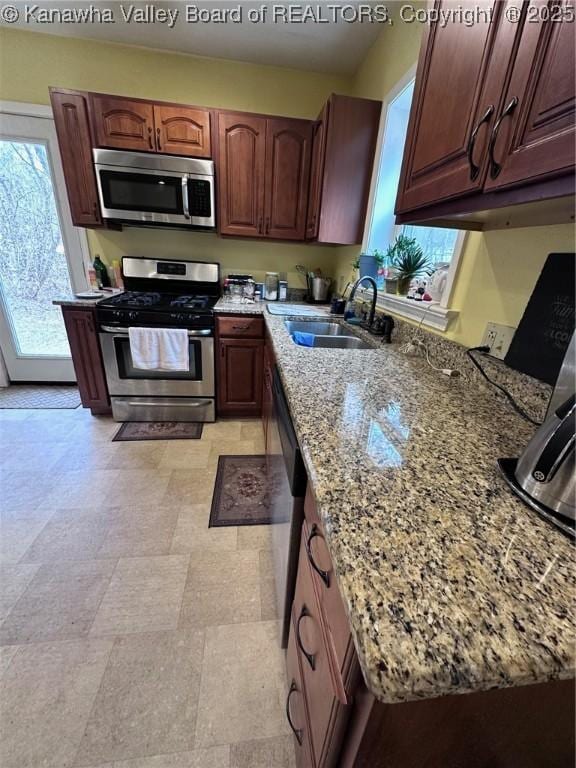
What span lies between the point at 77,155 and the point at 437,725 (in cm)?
316

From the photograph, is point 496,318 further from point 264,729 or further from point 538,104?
point 264,729

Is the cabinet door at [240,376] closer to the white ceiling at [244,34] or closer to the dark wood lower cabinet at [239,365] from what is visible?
the dark wood lower cabinet at [239,365]

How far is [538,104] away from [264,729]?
1.66 meters

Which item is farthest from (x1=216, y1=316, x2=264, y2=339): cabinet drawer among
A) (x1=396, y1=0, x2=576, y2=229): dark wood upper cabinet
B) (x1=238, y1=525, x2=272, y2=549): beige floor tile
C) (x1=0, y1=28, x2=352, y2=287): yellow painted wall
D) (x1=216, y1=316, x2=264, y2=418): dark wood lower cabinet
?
(x1=396, y1=0, x2=576, y2=229): dark wood upper cabinet

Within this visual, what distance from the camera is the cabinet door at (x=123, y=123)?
2039mm

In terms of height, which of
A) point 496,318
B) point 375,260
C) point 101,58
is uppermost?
point 101,58

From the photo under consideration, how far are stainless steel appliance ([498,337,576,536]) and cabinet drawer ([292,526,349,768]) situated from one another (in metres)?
0.44

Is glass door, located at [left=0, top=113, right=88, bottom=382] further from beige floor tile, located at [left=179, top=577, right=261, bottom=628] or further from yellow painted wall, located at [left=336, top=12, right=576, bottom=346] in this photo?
yellow painted wall, located at [left=336, top=12, right=576, bottom=346]

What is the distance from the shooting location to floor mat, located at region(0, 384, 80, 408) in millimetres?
2581

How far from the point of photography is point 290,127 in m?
2.21

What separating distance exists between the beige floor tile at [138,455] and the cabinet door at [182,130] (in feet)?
6.86

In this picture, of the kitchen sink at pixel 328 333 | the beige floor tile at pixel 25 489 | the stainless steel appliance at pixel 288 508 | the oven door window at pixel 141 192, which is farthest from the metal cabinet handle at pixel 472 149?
the beige floor tile at pixel 25 489

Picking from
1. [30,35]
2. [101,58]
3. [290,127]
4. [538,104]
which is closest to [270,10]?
[290,127]

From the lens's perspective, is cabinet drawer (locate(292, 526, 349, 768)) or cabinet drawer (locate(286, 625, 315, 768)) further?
cabinet drawer (locate(286, 625, 315, 768))
